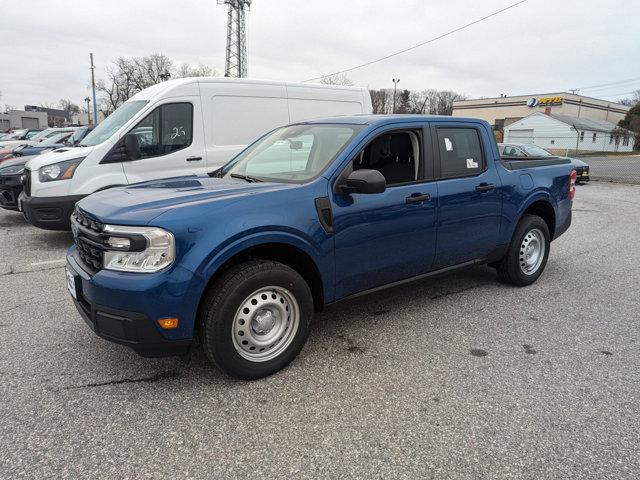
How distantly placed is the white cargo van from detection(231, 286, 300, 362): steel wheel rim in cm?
439

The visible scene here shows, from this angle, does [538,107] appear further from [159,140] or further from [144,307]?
[144,307]

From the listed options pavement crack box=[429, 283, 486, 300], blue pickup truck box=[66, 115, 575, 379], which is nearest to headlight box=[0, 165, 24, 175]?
blue pickup truck box=[66, 115, 575, 379]

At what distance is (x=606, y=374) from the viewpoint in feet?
10.6

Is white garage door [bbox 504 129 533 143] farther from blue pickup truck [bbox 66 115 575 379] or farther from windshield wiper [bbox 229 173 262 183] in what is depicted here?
windshield wiper [bbox 229 173 262 183]

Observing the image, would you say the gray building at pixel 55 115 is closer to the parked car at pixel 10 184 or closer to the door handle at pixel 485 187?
the parked car at pixel 10 184

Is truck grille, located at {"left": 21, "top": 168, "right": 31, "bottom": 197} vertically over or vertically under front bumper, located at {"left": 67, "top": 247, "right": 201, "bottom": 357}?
over

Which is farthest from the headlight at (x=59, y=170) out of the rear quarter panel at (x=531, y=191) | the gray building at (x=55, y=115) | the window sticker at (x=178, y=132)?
the gray building at (x=55, y=115)

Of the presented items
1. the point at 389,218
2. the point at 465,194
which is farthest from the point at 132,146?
the point at 465,194

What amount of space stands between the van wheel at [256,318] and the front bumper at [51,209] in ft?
Result: 14.6

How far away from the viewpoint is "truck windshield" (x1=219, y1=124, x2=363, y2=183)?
140 inches

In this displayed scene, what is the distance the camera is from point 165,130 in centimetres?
686

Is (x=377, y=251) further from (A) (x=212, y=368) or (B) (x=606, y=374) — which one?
(B) (x=606, y=374)

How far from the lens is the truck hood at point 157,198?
2791 mm

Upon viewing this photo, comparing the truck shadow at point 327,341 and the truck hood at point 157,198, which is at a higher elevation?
the truck hood at point 157,198
